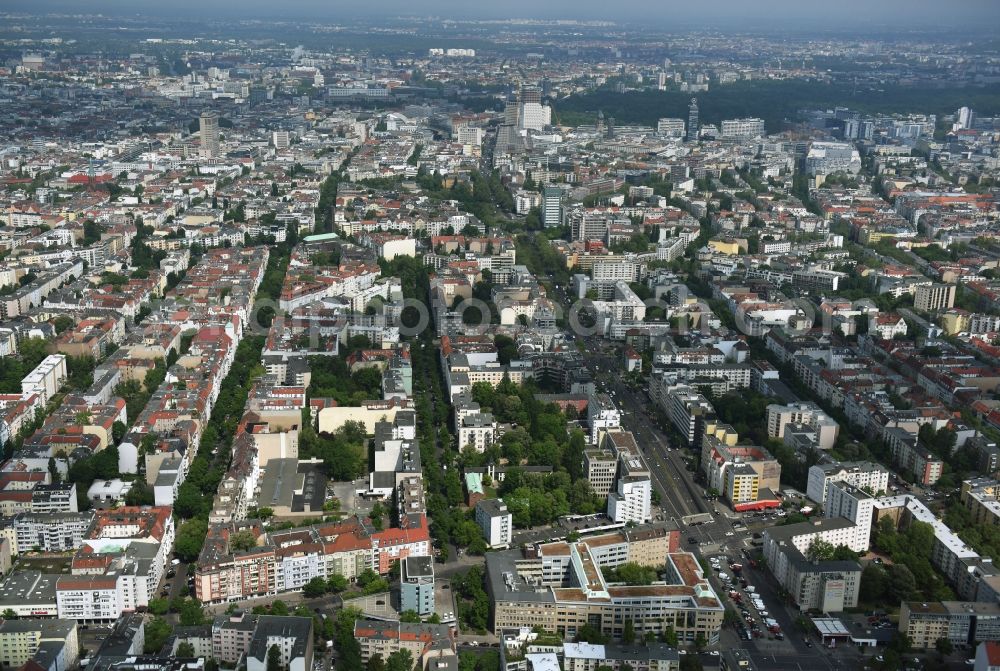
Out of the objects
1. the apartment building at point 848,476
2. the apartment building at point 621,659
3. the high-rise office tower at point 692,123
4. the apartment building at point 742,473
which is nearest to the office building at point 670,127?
the high-rise office tower at point 692,123

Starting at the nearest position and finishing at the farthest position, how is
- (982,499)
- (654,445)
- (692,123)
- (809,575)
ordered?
(809,575), (982,499), (654,445), (692,123)

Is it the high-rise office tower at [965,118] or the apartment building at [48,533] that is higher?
the high-rise office tower at [965,118]

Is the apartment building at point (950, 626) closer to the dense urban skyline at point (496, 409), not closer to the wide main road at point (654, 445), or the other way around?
the dense urban skyline at point (496, 409)

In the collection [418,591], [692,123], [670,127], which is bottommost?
[418,591]

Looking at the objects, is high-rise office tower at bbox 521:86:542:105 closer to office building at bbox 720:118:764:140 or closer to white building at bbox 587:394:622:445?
office building at bbox 720:118:764:140

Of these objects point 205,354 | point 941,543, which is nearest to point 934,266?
point 941,543

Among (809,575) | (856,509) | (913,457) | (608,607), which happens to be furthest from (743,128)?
(608,607)

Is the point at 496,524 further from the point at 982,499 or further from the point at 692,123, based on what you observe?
the point at 692,123

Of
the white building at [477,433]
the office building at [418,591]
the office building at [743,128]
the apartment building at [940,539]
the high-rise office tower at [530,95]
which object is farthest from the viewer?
the high-rise office tower at [530,95]
